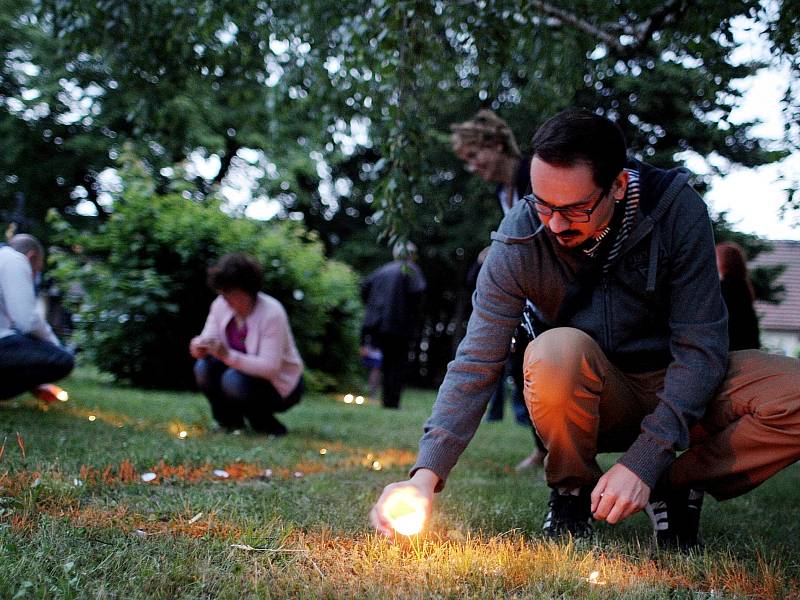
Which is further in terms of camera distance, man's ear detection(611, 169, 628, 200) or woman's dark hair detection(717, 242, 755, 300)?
woman's dark hair detection(717, 242, 755, 300)

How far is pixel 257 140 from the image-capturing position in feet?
67.4

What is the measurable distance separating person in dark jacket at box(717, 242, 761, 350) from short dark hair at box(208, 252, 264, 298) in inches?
119

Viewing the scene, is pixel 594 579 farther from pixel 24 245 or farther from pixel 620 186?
pixel 24 245

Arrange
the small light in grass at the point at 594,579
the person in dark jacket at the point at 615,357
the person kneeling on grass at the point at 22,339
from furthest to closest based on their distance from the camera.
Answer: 1. the person kneeling on grass at the point at 22,339
2. the person in dark jacket at the point at 615,357
3. the small light in grass at the point at 594,579

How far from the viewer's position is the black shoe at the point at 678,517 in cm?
271

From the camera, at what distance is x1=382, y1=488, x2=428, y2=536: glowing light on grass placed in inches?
87.7

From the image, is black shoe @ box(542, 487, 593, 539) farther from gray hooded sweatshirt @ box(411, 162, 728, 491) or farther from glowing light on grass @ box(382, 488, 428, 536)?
glowing light on grass @ box(382, 488, 428, 536)

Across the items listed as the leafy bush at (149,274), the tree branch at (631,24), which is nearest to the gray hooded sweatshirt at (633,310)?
the tree branch at (631,24)

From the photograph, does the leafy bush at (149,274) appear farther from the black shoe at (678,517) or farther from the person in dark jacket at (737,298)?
the black shoe at (678,517)

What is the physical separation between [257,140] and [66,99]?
5315 millimetres

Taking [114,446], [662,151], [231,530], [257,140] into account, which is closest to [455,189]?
[257,140]

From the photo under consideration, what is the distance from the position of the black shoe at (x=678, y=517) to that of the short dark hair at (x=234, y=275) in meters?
3.18

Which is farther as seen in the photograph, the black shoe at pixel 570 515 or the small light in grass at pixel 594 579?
the black shoe at pixel 570 515

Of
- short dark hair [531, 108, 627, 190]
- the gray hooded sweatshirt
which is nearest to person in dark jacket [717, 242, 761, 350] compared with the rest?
the gray hooded sweatshirt
